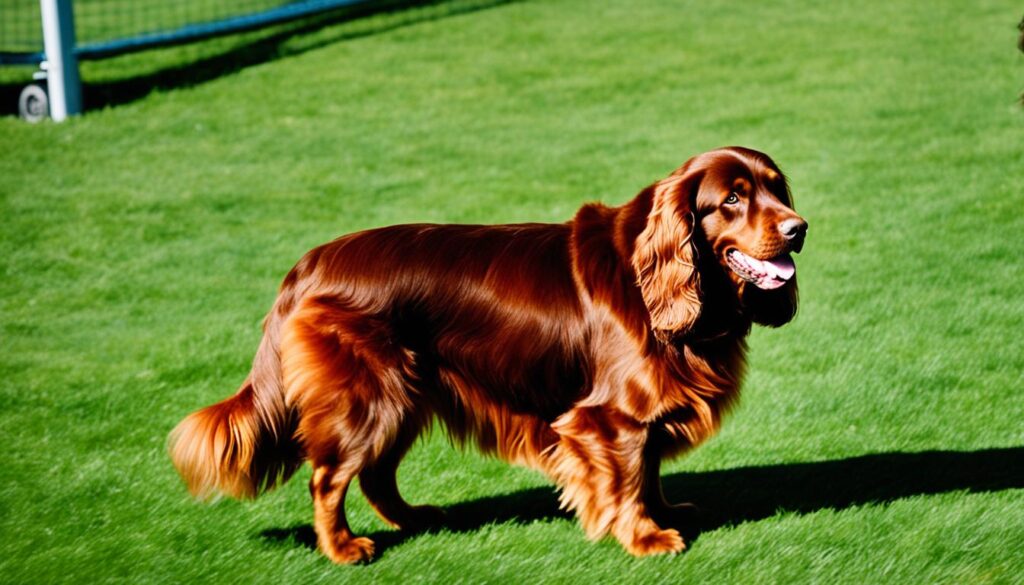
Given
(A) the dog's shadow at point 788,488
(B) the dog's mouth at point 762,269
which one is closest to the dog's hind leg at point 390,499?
(A) the dog's shadow at point 788,488

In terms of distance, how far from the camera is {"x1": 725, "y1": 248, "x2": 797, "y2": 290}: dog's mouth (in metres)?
4.04

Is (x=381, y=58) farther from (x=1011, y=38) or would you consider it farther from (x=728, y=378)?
(x=728, y=378)

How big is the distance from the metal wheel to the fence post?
0.18 feet

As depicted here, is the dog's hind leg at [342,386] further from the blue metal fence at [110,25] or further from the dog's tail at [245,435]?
the blue metal fence at [110,25]

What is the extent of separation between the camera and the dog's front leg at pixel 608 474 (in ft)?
13.9

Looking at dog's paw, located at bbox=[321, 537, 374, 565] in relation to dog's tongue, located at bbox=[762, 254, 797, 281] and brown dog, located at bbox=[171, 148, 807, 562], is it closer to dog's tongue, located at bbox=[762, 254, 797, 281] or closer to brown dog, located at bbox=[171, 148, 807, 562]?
brown dog, located at bbox=[171, 148, 807, 562]

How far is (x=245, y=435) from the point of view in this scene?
13.9 feet

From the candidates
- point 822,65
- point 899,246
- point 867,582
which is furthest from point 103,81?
point 867,582

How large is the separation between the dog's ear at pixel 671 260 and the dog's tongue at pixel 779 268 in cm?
25

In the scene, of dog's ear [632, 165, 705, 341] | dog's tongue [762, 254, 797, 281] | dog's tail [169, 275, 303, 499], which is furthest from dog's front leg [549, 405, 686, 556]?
dog's tail [169, 275, 303, 499]

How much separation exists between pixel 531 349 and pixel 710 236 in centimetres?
78

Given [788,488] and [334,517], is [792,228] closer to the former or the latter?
[788,488]

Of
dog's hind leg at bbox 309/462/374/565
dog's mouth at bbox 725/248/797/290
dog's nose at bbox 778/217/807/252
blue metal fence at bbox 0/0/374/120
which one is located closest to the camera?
dog's nose at bbox 778/217/807/252

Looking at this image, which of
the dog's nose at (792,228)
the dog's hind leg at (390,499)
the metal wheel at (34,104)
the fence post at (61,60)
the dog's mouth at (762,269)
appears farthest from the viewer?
the metal wheel at (34,104)
